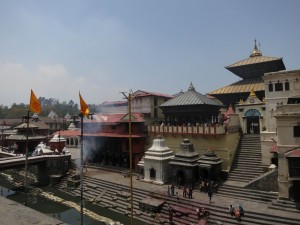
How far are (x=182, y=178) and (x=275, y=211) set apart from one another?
9.97 meters

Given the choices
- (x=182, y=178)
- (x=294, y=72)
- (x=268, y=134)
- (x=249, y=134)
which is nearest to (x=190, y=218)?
(x=182, y=178)

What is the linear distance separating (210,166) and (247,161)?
5.53 meters

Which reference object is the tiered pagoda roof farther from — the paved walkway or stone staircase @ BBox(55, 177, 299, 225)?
stone staircase @ BBox(55, 177, 299, 225)

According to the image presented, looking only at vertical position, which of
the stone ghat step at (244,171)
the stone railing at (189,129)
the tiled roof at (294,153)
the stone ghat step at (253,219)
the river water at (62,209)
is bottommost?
the river water at (62,209)

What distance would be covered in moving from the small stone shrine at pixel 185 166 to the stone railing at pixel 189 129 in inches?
126

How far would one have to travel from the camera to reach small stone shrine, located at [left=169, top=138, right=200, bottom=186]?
27.2 metres

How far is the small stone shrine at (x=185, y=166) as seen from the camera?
27219 mm

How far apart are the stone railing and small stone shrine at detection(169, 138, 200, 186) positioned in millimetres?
3204

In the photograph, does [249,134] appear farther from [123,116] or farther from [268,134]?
[123,116]

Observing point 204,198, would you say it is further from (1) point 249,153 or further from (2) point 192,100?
(2) point 192,100

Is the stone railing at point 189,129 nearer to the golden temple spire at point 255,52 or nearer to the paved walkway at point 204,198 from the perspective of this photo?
the paved walkway at point 204,198

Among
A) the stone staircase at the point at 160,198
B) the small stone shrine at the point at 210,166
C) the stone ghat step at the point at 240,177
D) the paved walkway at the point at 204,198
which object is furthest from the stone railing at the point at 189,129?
the stone staircase at the point at 160,198

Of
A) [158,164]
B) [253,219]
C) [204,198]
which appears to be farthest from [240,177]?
[158,164]

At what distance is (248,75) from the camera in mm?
42031
